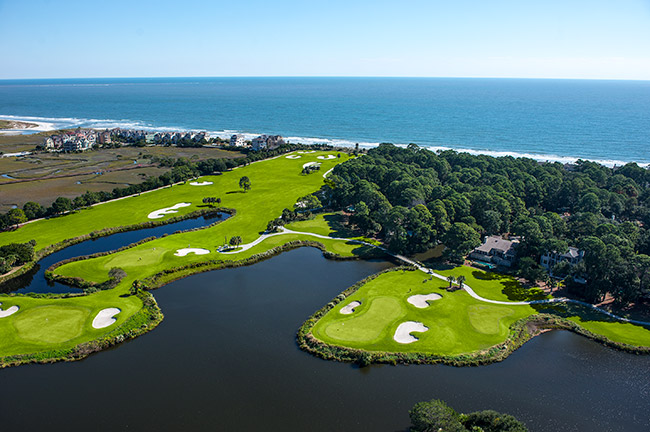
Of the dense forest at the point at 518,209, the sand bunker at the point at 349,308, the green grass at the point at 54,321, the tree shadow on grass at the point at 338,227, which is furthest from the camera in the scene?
the tree shadow on grass at the point at 338,227

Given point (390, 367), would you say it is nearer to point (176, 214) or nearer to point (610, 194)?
point (176, 214)

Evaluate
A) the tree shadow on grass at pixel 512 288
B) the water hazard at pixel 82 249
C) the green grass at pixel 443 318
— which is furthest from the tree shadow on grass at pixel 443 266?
the water hazard at pixel 82 249

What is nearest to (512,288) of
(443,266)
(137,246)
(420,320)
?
(443,266)

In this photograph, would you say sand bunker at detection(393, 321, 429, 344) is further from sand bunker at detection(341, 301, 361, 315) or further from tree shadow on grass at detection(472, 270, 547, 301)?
A: tree shadow on grass at detection(472, 270, 547, 301)

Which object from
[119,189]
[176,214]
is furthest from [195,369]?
[119,189]

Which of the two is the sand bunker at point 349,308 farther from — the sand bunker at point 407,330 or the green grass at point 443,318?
the sand bunker at point 407,330

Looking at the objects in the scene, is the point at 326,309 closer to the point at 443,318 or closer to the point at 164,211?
the point at 443,318

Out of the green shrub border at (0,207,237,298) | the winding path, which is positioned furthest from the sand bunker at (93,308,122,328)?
the winding path
